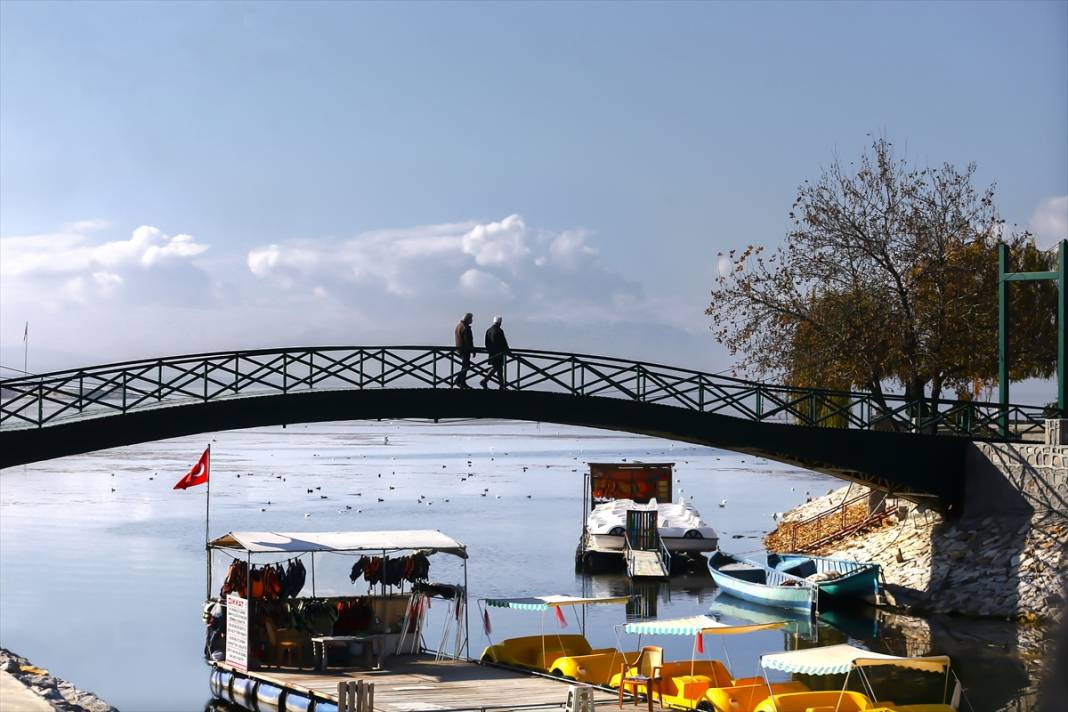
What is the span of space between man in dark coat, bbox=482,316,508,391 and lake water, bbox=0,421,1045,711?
626cm

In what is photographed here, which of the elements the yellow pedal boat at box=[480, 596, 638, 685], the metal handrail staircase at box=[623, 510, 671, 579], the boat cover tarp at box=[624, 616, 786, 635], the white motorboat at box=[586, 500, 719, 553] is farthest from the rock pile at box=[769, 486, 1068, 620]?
the yellow pedal boat at box=[480, 596, 638, 685]

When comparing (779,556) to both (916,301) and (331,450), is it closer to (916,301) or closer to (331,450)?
(916,301)

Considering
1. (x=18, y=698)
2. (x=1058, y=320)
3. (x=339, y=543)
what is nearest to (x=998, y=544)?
(x=1058, y=320)

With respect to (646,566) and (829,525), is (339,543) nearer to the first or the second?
(646,566)

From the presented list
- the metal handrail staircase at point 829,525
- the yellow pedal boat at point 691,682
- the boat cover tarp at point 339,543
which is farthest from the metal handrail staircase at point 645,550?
the yellow pedal boat at point 691,682

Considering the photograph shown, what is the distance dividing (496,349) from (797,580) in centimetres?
1180

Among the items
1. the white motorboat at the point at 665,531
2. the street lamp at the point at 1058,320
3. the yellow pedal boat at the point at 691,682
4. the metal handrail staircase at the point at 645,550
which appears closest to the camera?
the yellow pedal boat at the point at 691,682

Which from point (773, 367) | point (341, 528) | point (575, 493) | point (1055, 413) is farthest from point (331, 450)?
point (1055, 413)

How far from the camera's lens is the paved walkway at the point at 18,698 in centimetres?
1891

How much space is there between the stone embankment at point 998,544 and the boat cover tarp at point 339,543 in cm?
1486

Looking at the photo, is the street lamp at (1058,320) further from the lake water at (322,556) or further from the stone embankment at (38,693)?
the stone embankment at (38,693)

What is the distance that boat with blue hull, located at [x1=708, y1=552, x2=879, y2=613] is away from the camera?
33750 mm

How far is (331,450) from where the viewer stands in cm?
14312

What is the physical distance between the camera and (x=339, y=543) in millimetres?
24750
